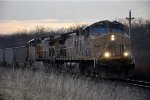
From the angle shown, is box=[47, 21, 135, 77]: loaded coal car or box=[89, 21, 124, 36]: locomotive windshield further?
box=[89, 21, 124, 36]: locomotive windshield

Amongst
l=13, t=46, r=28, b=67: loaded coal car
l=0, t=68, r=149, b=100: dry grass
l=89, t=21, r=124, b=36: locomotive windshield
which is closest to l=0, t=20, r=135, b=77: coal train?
l=89, t=21, r=124, b=36: locomotive windshield

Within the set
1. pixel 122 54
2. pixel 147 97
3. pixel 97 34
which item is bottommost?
pixel 147 97

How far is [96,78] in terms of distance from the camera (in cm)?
1761

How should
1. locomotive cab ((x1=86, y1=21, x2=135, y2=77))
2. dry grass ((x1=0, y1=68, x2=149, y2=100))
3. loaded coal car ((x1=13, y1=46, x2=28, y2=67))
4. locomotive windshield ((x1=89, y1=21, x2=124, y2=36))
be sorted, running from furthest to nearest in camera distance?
loaded coal car ((x1=13, y1=46, x2=28, y2=67)) < locomotive windshield ((x1=89, y1=21, x2=124, y2=36)) < locomotive cab ((x1=86, y1=21, x2=135, y2=77)) < dry grass ((x1=0, y1=68, x2=149, y2=100))

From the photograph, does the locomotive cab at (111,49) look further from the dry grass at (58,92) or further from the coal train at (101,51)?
the dry grass at (58,92)

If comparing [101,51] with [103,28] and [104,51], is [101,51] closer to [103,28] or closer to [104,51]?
[104,51]

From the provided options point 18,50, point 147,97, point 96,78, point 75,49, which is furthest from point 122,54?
point 18,50

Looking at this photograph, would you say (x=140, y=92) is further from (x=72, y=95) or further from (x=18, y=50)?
(x=18, y=50)

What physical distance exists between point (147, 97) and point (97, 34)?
23.9ft

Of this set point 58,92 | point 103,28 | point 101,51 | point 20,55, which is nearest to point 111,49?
point 101,51

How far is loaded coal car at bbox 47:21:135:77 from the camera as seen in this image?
710 inches

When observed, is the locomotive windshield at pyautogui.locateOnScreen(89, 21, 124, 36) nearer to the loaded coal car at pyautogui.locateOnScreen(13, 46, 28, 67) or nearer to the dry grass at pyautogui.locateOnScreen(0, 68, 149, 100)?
the dry grass at pyautogui.locateOnScreen(0, 68, 149, 100)

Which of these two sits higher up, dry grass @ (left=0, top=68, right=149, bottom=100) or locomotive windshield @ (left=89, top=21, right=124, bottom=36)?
locomotive windshield @ (left=89, top=21, right=124, bottom=36)

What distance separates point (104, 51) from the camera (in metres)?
18.4
